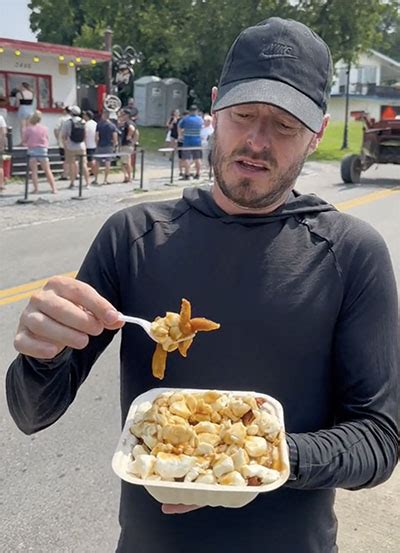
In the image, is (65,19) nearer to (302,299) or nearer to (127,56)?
(127,56)

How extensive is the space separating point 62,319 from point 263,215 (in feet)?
2.00

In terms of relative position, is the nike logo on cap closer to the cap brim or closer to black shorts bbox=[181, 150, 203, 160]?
the cap brim

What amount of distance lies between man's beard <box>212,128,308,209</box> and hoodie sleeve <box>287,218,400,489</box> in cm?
24

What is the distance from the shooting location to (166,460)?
131cm

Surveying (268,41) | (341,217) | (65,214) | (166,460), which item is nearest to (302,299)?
(341,217)

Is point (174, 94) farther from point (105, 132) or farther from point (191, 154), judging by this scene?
point (105, 132)

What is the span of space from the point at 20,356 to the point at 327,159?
25024 millimetres

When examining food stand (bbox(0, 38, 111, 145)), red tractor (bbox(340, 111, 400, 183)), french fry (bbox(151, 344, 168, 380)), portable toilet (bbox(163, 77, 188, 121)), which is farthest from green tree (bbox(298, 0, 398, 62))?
french fry (bbox(151, 344, 168, 380))

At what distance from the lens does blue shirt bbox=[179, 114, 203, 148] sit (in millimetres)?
17172

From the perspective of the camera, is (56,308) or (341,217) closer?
(56,308)

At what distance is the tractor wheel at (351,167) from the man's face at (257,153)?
15857mm

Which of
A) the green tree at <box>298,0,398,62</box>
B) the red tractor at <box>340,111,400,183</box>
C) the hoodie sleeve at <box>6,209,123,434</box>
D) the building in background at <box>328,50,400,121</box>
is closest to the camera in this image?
the hoodie sleeve at <box>6,209,123,434</box>

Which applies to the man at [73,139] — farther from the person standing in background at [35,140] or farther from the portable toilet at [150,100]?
the portable toilet at [150,100]

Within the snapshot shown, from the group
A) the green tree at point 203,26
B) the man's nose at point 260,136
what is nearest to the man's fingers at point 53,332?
the man's nose at point 260,136
